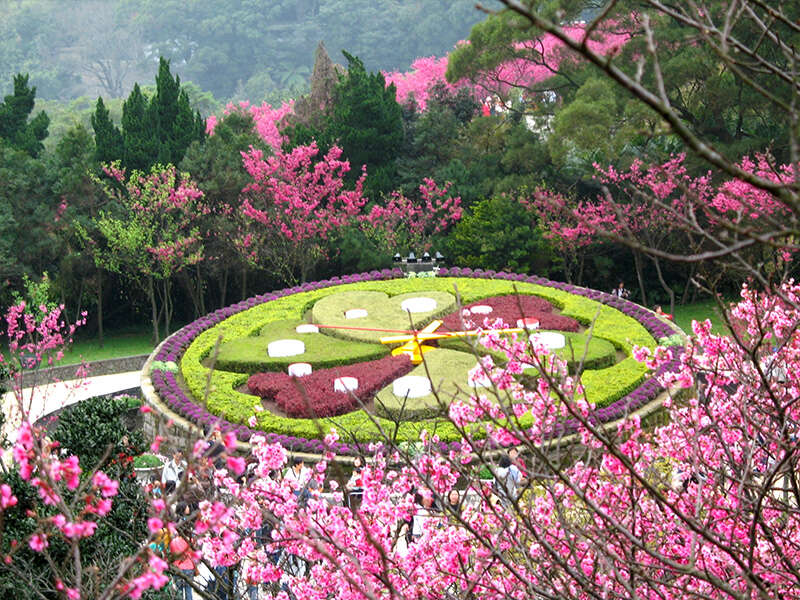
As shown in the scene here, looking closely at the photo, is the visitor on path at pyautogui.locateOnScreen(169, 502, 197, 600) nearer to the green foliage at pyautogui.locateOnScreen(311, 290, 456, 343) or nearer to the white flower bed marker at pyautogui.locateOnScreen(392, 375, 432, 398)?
the white flower bed marker at pyautogui.locateOnScreen(392, 375, 432, 398)

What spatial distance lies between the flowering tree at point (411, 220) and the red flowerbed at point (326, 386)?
7.50 m

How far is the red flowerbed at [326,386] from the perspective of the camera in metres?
14.3

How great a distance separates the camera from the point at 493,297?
18969 mm

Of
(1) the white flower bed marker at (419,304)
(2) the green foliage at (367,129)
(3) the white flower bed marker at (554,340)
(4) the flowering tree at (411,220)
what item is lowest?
(4) the flowering tree at (411,220)

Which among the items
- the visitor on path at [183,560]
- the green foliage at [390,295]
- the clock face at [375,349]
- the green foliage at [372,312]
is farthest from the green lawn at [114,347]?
the visitor on path at [183,560]

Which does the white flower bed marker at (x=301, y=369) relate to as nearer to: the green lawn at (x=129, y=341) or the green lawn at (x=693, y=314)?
the green lawn at (x=129, y=341)

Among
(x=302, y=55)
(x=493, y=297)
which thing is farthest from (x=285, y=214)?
(x=302, y=55)

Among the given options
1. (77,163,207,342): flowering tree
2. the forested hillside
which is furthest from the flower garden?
the forested hillside

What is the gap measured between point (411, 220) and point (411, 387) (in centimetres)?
1029

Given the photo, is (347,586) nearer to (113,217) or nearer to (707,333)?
(707,333)

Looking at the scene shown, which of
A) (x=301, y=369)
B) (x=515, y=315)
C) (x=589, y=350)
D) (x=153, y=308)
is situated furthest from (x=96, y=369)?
(x=589, y=350)

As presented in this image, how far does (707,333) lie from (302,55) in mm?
47690

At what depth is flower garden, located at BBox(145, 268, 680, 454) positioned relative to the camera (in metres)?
13.9

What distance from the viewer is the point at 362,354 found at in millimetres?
16000
